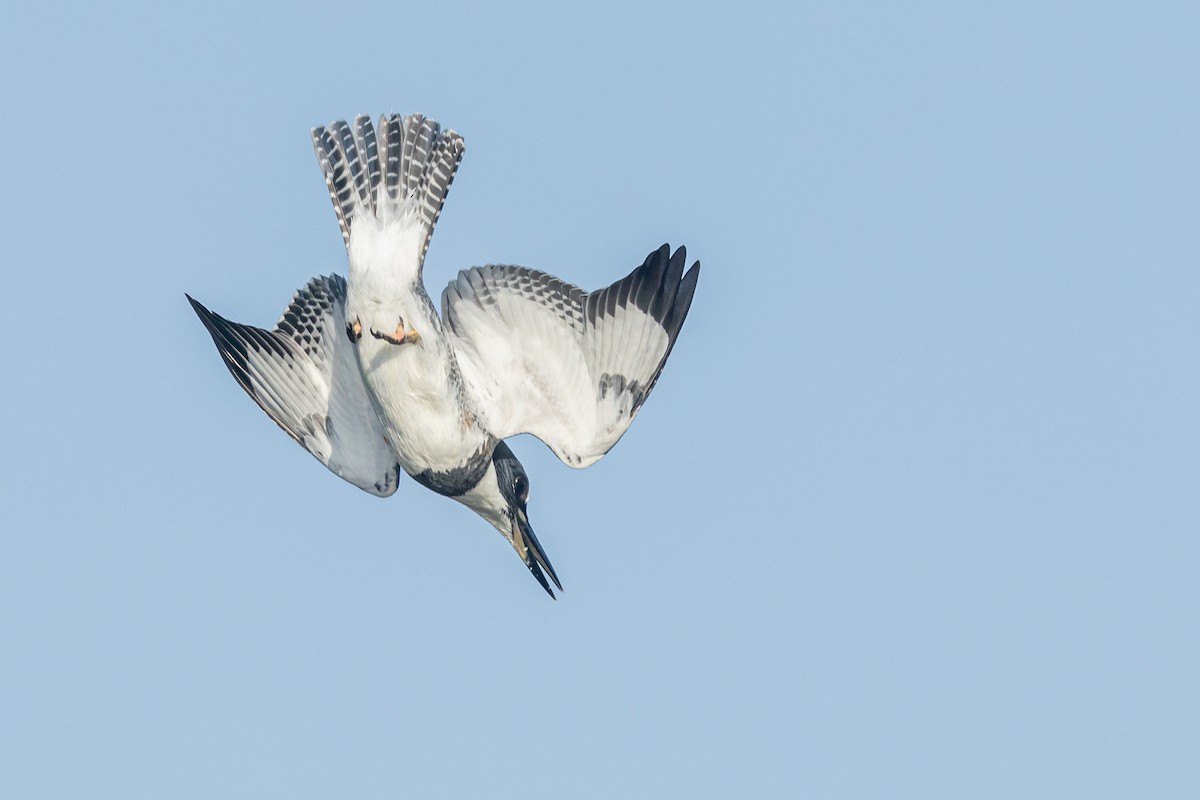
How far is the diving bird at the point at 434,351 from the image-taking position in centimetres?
1262

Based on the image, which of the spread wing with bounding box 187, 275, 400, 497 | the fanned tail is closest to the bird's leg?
the fanned tail

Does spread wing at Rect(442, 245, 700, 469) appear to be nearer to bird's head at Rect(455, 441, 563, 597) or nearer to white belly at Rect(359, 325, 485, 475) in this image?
bird's head at Rect(455, 441, 563, 597)

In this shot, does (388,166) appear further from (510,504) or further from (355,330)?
(510,504)

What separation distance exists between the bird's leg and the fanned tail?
21.2 inches

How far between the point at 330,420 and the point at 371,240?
1563 millimetres

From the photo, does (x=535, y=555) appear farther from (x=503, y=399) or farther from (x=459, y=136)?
(x=459, y=136)

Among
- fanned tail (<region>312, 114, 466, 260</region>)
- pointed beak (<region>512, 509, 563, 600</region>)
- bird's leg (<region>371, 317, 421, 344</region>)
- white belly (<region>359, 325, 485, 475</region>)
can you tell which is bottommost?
pointed beak (<region>512, 509, 563, 600</region>)

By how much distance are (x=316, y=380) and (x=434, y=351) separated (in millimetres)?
1364

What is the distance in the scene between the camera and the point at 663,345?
1319 cm

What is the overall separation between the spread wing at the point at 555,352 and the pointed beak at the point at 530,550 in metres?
0.55

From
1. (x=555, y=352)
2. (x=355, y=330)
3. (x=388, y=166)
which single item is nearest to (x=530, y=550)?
(x=555, y=352)

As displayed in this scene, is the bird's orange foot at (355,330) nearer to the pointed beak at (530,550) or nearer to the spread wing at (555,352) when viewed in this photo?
the spread wing at (555,352)

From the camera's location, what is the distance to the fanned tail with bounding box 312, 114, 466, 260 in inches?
501

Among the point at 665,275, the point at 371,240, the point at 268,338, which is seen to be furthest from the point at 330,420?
the point at 665,275
